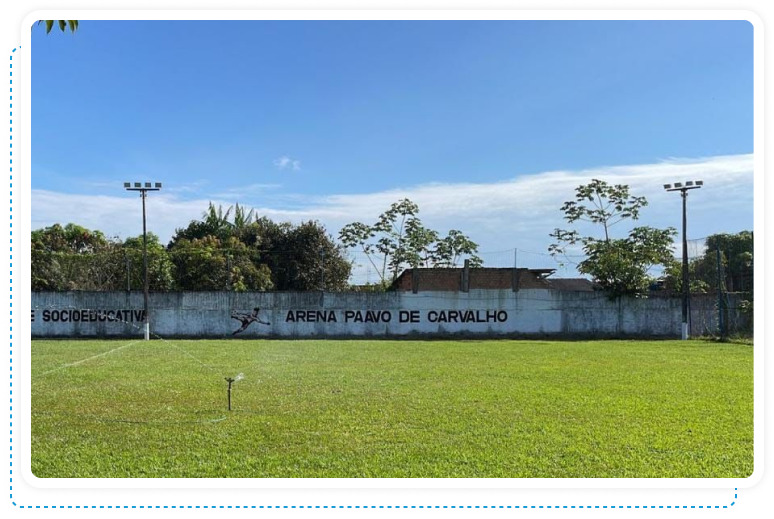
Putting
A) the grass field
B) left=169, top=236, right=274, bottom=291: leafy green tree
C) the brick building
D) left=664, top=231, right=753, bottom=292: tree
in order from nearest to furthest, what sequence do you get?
the grass field → left=664, top=231, right=753, bottom=292: tree → the brick building → left=169, top=236, right=274, bottom=291: leafy green tree

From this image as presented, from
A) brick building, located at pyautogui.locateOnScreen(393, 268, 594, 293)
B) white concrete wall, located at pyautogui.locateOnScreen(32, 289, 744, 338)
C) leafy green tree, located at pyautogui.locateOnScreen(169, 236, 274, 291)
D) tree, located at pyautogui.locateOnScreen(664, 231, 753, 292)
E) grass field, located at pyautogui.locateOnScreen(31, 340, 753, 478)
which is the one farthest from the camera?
leafy green tree, located at pyautogui.locateOnScreen(169, 236, 274, 291)

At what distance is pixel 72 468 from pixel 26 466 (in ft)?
3.14

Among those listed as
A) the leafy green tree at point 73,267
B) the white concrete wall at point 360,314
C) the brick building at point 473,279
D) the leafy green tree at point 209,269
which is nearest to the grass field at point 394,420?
the white concrete wall at point 360,314

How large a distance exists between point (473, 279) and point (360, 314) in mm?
3955

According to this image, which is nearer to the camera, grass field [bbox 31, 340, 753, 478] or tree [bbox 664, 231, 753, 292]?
grass field [bbox 31, 340, 753, 478]

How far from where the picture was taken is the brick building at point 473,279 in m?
20.8

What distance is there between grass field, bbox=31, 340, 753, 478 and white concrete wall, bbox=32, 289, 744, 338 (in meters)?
9.39

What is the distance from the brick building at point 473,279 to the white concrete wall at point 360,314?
248 millimetres

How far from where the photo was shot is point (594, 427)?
5.43 metres

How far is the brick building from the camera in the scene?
2081 cm

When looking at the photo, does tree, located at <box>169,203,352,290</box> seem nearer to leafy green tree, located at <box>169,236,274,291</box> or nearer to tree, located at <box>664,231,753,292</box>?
leafy green tree, located at <box>169,236,274,291</box>

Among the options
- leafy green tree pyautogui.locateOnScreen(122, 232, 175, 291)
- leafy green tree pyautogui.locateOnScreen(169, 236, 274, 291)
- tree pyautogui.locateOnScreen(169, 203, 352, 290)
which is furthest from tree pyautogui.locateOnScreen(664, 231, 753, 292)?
leafy green tree pyautogui.locateOnScreen(122, 232, 175, 291)

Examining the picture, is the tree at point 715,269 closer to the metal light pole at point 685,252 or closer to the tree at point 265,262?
the metal light pole at point 685,252

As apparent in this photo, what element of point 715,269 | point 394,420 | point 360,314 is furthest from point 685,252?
point 394,420
